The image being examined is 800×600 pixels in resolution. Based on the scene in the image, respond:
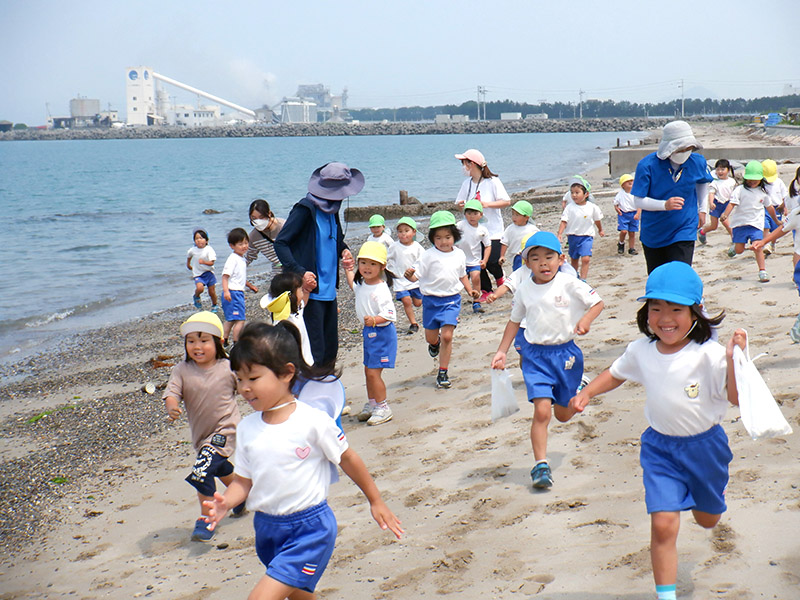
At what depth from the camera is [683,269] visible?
3.23 meters

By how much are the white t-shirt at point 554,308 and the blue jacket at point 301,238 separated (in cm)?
166

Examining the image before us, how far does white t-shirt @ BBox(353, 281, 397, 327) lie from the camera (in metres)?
Result: 6.45

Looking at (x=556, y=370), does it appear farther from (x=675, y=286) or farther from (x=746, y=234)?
(x=746, y=234)

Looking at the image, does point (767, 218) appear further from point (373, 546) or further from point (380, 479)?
point (373, 546)

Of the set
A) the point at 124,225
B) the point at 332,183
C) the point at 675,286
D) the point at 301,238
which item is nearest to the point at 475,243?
the point at 332,183

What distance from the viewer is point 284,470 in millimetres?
3047

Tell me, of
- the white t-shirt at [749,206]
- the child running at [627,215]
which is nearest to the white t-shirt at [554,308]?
the white t-shirt at [749,206]

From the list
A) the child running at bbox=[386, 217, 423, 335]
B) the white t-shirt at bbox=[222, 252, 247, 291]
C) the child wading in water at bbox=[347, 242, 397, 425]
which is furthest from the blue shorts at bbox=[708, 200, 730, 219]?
the child wading in water at bbox=[347, 242, 397, 425]

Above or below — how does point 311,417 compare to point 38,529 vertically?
above

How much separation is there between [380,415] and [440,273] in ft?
5.28

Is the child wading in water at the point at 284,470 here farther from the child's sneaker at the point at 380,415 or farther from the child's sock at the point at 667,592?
the child's sneaker at the point at 380,415

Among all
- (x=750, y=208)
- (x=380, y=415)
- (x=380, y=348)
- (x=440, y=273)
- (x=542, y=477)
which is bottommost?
(x=380, y=415)

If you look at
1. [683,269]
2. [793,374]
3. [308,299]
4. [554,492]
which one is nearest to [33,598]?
[308,299]

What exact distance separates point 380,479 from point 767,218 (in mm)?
7955
